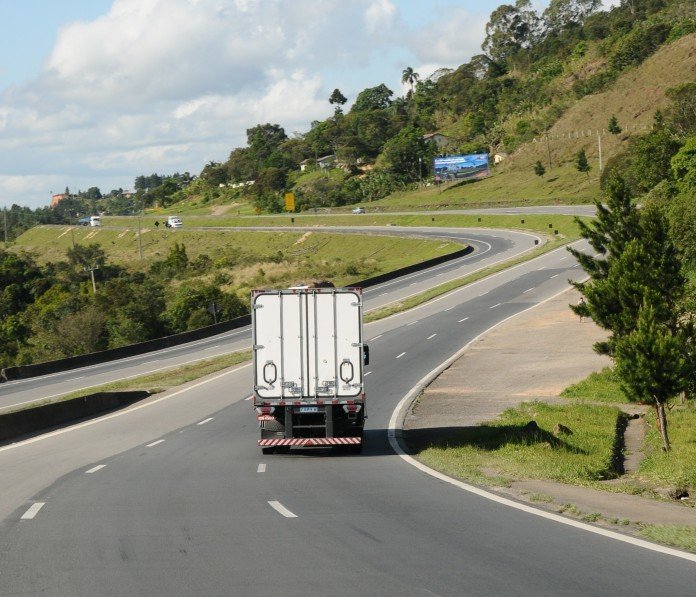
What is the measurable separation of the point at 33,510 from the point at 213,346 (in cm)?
4642

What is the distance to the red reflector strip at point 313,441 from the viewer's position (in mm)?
22672

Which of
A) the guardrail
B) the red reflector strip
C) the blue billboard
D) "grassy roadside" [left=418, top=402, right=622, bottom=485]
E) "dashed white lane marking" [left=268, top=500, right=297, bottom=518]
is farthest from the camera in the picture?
the blue billboard

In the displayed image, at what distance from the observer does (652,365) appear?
29062mm

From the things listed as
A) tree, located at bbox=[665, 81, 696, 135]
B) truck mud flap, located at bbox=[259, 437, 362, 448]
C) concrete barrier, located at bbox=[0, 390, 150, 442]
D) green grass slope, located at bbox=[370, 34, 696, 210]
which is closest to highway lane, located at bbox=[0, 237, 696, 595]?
truck mud flap, located at bbox=[259, 437, 362, 448]

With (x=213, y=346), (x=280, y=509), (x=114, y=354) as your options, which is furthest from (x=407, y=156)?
(x=280, y=509)

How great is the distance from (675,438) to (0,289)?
9322cm

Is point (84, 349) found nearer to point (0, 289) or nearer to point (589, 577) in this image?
point (0, 289)

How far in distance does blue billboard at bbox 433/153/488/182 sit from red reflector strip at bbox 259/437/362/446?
456ft

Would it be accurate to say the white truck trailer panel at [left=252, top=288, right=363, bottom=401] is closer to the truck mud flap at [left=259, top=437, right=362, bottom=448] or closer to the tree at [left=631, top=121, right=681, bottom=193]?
the truck mud flap at [left=259, top=437, right=362, bottom=448]

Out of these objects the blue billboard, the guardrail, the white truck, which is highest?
the blue billboard

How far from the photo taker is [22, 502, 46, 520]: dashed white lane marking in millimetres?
14992

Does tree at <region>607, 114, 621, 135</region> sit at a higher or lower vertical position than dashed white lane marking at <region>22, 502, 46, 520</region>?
higher

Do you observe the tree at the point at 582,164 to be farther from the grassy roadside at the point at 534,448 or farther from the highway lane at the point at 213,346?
the grassy roadside at the point at 534,448

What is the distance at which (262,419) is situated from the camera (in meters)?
23.0
